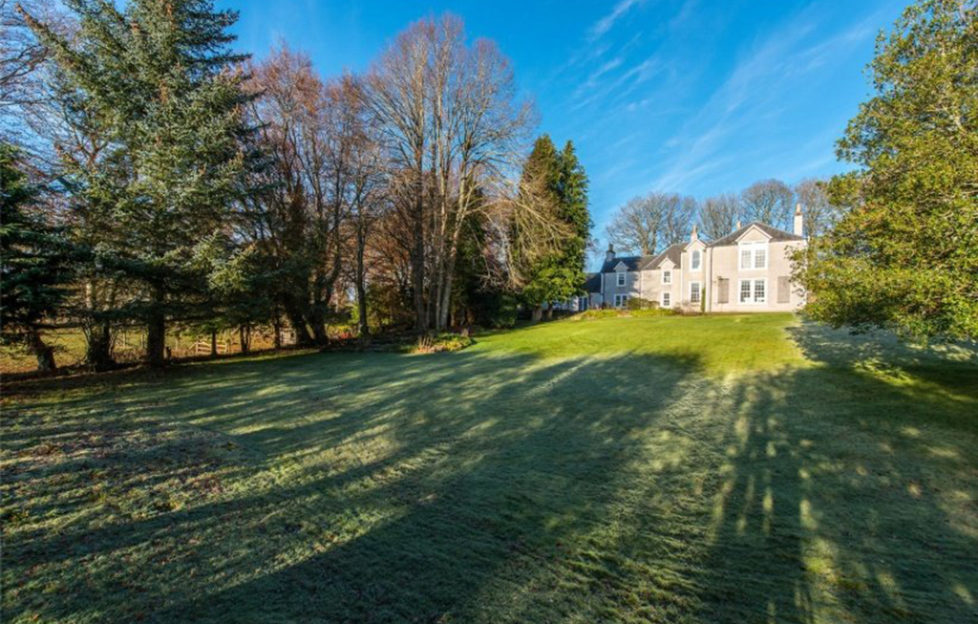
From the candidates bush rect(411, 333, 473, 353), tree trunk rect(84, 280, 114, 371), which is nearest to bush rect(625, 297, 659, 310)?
bush rect(411, 333, 473, 353)

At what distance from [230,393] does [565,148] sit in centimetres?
2767

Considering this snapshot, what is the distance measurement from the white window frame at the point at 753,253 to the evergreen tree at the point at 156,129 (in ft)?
99.1

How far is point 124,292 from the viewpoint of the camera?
1037 centimetres

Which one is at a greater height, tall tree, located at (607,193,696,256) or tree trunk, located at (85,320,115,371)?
tall tree, located at (607,193,696,256)

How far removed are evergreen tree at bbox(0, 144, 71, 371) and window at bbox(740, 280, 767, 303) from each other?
1313 inches

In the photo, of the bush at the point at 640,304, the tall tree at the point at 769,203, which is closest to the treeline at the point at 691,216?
the tall tree at the point at 769,203

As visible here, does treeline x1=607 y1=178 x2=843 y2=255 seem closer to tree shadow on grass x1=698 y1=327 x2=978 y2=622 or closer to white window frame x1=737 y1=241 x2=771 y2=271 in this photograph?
white window frame x1=737 y1=241 x2=771 y2=271

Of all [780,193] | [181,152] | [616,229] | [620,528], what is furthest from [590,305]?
[620,528]

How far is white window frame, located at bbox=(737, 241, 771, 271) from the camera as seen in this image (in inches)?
1048

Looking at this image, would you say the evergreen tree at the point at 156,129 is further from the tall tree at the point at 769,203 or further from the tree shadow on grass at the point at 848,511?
the tall tree at the point at 769,203

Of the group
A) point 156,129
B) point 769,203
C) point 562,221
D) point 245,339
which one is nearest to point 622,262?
point 562,221

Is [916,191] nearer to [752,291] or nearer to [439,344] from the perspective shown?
[439,344]

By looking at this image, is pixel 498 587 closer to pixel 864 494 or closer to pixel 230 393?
pixel 864 494

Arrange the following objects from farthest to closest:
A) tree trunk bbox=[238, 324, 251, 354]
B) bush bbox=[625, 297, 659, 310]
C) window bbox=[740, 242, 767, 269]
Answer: bush bbox=[625, 297, 659, 310], window bbox=[740, 242, 767, 269], tree trunk bbox=[238, 324, 251, 354]
